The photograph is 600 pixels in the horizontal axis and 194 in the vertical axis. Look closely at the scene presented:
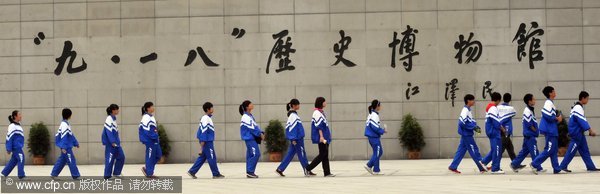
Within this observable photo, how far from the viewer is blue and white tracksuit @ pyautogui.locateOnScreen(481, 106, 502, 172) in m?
20.2

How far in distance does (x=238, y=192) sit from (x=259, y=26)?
35.4 ft

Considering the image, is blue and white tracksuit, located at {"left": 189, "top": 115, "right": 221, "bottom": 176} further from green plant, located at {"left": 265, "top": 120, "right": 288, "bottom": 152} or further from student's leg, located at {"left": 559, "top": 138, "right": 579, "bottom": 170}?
student's leg, located at {"left": 559, "top": 138, "right": 579, "bottom": 170}

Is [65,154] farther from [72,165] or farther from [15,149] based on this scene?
[15,149]

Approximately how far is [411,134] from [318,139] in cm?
585

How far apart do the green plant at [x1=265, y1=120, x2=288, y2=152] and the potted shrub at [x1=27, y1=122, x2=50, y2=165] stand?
5.70 meters

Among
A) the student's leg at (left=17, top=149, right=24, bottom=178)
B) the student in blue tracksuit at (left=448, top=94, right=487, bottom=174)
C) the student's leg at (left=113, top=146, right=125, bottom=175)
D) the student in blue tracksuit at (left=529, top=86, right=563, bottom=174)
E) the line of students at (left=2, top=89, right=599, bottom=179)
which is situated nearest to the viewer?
the student in blue tracksuit at (left=529, top=86, right=563, bottom=174)

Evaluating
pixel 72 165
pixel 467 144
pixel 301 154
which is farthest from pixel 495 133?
pixel 72 165

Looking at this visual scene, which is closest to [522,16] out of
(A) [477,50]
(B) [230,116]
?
(A) [477,50]

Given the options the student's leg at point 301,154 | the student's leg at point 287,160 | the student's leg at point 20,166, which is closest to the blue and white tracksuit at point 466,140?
the student's leg at point 301,154

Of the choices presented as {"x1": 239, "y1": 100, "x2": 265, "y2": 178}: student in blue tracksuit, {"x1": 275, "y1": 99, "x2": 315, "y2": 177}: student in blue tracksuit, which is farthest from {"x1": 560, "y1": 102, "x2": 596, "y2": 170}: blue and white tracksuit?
{"x1": 239, "y1": 100, "x2": 265, "y2": 178}: student in blue tracksuit

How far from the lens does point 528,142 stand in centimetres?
2055

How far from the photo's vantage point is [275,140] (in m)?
26.5

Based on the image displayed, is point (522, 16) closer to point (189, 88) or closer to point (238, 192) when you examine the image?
point (189, 88)

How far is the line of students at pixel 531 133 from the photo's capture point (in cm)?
1997
